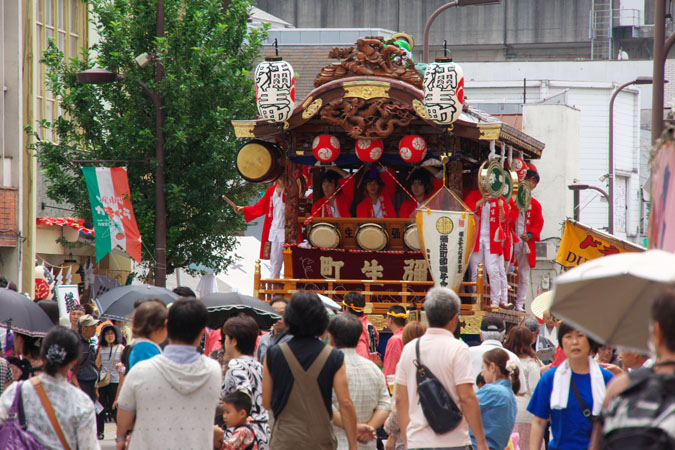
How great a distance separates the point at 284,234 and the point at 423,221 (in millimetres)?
2827

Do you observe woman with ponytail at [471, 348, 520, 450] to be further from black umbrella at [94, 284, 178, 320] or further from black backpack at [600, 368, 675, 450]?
black umbrella at [94, 284, 178, 320]

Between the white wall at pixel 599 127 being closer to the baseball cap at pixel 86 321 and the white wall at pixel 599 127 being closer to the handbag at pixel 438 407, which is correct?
the baseball cap at pixel 86 321

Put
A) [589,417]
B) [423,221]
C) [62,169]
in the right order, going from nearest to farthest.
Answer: [589,417]
[423,221]
[62,169]

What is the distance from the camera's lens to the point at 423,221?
623 inches

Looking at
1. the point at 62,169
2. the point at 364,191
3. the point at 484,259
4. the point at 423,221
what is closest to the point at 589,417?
the point at 423,221

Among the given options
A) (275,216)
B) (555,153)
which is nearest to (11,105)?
(275,216)

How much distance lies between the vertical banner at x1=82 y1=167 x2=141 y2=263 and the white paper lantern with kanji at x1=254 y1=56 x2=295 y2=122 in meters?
2.72

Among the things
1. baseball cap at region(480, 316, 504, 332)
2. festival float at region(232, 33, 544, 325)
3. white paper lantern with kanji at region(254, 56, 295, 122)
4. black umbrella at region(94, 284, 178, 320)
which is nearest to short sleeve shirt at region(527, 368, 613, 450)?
baseball cap at region(480, 316, 504, 332)

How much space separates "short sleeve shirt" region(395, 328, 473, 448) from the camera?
637cm

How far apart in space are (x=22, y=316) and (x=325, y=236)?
388 inches

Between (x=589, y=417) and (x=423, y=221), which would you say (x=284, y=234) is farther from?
(x=589, y=417)

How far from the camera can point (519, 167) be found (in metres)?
18.8

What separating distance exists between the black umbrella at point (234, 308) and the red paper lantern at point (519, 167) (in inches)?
320

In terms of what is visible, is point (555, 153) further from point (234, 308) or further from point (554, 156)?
point (234, 308)
